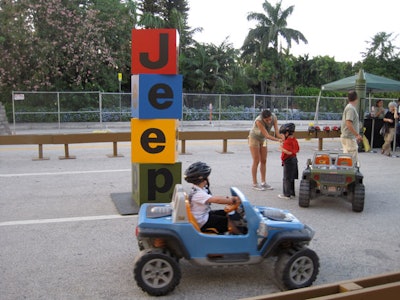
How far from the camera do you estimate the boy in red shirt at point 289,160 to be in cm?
732

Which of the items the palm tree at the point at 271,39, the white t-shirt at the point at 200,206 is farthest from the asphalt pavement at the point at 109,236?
the palm tree at the point at 271,39

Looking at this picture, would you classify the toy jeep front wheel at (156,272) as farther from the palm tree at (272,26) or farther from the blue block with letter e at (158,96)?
the palm tree at (272,26)

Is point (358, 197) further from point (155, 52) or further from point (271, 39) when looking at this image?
point (271, 39)

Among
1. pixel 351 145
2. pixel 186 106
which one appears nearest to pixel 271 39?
pixel 186 106

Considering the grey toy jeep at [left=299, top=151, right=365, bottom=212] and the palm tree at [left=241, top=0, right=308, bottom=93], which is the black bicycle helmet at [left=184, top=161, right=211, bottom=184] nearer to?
the grey toy jeep at [left=299, top=151, right=365, bottom=212]

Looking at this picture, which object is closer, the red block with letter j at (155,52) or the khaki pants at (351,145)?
the red block with letter j at (155,52)

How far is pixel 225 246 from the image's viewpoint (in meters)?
3.95

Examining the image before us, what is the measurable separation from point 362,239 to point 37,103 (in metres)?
19.0

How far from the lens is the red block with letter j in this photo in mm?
6473

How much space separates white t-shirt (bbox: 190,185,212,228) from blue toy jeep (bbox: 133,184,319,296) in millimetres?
99

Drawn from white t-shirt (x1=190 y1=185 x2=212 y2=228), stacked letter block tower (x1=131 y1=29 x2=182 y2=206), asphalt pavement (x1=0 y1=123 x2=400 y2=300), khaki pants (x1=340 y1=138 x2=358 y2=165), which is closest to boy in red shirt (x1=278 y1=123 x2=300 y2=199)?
Answer: asphalt pavement (x1=0 y1=123 x2=400 y2=300)

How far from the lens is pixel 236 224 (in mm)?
4242

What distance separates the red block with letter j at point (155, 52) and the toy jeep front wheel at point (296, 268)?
3648 mm

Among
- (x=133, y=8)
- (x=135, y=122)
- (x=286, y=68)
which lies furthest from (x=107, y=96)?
(x=286, y=68)
